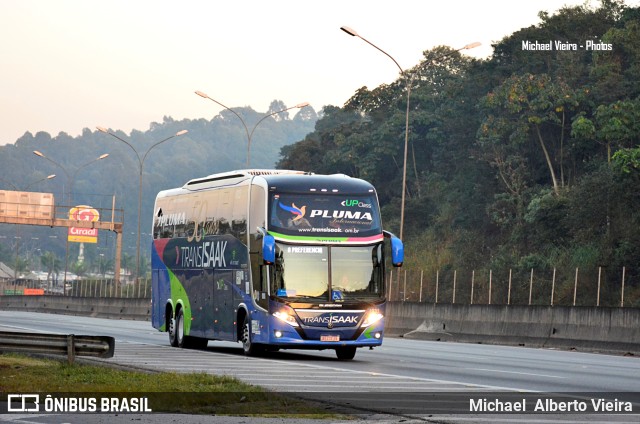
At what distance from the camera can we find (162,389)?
52.1 feet

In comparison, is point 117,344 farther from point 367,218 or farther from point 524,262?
point 524,262

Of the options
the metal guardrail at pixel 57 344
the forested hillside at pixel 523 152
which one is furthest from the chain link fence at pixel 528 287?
the metal guardrail at pixel 57 344

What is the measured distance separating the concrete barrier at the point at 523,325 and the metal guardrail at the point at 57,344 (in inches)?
603

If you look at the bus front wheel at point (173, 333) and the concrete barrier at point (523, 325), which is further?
the bus front wheel at point (173, 333)

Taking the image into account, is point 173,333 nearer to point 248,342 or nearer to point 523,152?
point 248,342

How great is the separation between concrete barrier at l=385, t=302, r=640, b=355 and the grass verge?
14.8 meters

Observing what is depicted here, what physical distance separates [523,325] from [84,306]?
1474 inches

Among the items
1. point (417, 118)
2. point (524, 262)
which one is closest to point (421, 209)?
point (417, 118)

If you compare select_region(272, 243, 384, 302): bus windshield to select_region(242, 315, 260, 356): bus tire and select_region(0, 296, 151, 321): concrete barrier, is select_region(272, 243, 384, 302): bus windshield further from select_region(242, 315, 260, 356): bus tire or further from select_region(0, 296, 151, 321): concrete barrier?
select_region(0, 296, 151, 321): concrete barrier

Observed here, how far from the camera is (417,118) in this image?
87062 mm

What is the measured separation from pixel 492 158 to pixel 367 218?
166ft

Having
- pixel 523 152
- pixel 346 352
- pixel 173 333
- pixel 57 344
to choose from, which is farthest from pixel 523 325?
pixel 523 152

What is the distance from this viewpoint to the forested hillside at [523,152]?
62.3 meters

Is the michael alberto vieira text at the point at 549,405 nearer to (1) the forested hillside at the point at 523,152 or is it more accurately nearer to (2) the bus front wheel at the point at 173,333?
(2) the bus front wheel at the point at 173,333
